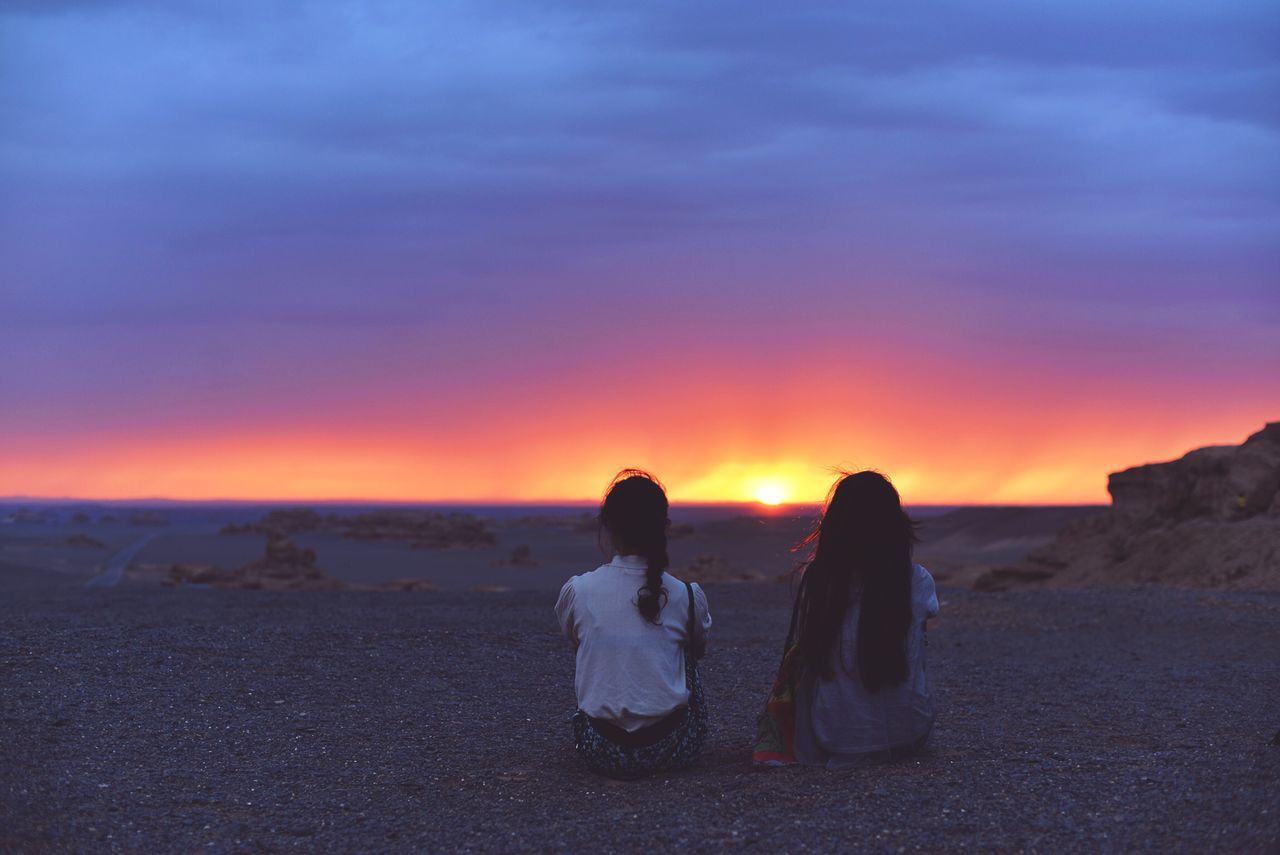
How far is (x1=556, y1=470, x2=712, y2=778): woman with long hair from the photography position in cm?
763

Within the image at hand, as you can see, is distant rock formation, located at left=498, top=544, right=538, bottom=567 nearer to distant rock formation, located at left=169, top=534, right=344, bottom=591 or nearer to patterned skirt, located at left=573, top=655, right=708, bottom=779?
distant rock formation, located at left=169, top=534, right=344, bottom=591

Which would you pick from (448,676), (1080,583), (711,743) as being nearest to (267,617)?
(448,676)

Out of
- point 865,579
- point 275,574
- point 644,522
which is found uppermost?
point 644,522

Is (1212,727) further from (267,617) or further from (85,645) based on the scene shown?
(267,617)

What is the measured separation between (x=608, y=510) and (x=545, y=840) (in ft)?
6.36

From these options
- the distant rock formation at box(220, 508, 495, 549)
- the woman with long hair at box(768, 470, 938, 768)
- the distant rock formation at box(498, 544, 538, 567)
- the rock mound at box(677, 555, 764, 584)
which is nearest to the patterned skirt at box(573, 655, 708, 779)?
the woman with long hair at box(768, 470, 938, 768)

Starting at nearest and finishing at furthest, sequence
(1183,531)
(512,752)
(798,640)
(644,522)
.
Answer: (644,522) < (798,640) < (512,752) < (1183,531)

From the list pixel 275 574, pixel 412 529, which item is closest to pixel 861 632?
pixel 275 574

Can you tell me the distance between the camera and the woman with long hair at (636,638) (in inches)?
300

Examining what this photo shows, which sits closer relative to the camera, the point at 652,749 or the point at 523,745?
the point at 652,749

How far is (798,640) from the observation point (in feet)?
26.3

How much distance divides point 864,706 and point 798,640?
573mm

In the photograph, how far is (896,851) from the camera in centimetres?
635

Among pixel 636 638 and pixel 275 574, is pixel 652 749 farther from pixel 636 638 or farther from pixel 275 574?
pixel 275 574
